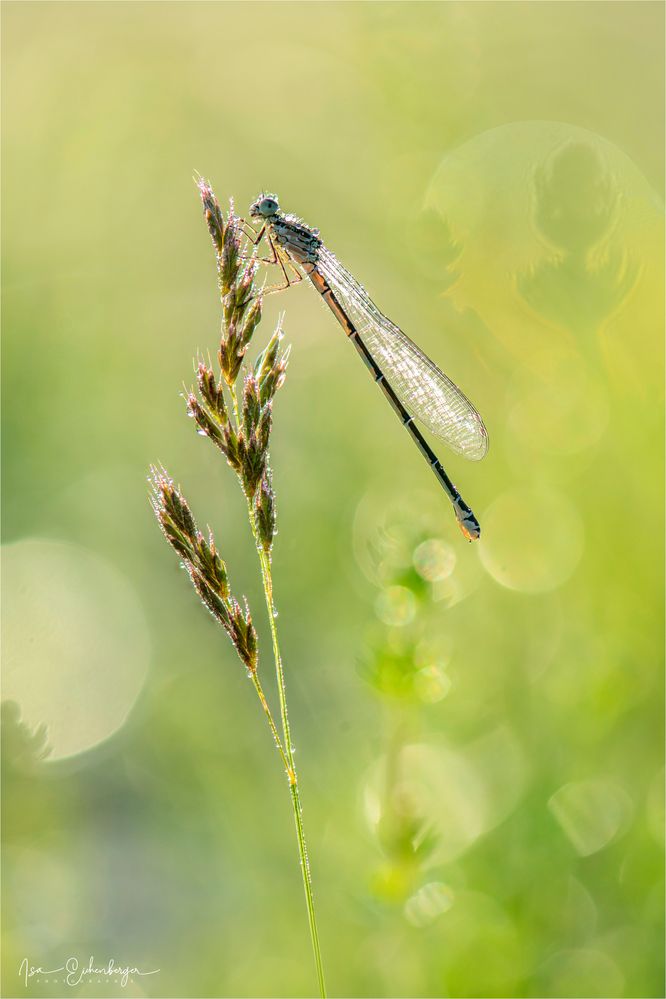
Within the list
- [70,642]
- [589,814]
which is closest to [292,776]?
[589,814]

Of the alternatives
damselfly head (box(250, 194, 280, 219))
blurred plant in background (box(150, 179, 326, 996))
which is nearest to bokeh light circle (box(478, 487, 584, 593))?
damselfly head (box(250, 194, 280, 219))

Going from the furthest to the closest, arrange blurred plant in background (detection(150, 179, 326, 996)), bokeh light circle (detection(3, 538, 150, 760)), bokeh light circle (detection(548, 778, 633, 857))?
bokeh light circle (detection(3, 538, 150, 760)) → bokeh light circle (detection(548, 778, 633, 857)) → blurred plant in background (detection(150, 179, 326, 996))

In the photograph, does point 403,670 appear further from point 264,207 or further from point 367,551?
point 264,207

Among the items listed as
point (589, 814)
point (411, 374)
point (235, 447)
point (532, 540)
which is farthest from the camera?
point (532, 540)

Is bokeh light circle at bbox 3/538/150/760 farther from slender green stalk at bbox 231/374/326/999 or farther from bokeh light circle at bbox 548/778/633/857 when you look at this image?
slender green stalk at bbox 231/374/326/999

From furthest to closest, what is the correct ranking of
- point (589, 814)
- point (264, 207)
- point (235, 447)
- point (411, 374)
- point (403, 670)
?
point (411, 374) → point (264, 207) → point (589, 814) → point (403, 670) → point (235, 447)

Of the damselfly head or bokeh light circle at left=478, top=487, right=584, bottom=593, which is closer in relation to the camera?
the damselfly head

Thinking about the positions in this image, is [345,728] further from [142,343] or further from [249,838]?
[142,343]
